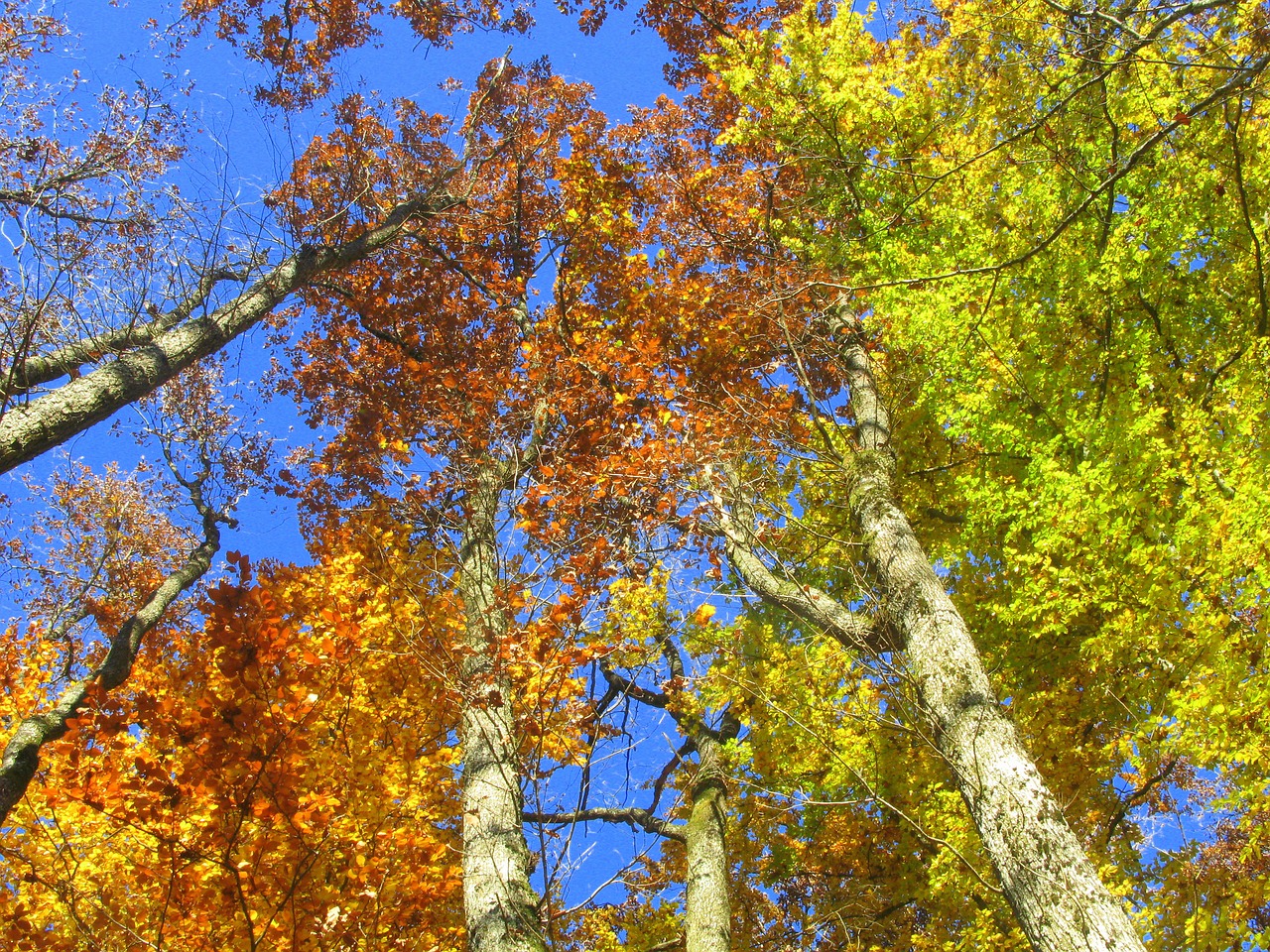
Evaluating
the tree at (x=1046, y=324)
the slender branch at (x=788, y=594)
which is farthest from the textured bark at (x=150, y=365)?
the tree at (x=1046, y=324)

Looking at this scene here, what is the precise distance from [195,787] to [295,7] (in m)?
9.17

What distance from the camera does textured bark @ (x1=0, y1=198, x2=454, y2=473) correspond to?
3891 millimetres

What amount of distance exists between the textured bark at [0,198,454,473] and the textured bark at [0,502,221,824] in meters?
2.80

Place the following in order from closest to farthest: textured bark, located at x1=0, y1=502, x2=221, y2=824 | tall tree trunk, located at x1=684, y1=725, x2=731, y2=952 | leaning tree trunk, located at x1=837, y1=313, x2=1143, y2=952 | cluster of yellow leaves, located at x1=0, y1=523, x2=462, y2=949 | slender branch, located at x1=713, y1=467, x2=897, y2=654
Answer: leaning tree trunk, located at x1=837, y1=313, x2=1143, y2=952 → cluster of yellow leaves, located at x1=0, y1=523, x2=462, y2=949 → slender branch, located at x1=713, y1=467, x2=897, y2=654 → textured bark, located at x1=0, y1=502, x2=221, y2=824 → tall tree trunk, located at x1=684, y1=725, x2=731, y2=952

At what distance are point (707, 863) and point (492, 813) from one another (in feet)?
11.2

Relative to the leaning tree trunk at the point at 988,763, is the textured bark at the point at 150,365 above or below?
above

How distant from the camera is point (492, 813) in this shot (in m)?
4.89

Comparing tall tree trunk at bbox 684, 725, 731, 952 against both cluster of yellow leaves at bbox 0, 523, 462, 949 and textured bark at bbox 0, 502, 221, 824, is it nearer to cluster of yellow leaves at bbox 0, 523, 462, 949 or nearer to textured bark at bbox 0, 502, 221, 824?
cluster of yellow leaves at bbox 0, 523, 462, 949

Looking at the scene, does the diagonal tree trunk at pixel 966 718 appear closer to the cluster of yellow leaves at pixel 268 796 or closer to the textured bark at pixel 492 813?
the textured bark at pixel 492 813

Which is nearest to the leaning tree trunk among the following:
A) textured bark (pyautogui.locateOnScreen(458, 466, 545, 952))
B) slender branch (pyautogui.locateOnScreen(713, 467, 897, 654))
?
slender branch (pyautogui.locateOnScreen(713, 467, 897, 654))

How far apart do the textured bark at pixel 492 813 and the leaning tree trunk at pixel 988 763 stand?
9.12 feet

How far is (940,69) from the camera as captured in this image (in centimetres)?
947

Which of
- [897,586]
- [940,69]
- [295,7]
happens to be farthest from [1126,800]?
[295,7]

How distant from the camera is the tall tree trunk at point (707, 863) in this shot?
6707 mm
